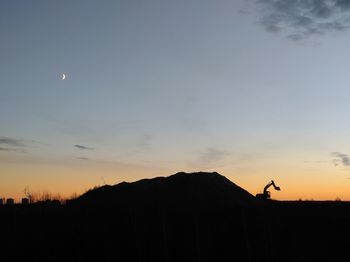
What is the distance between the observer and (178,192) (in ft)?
76.2

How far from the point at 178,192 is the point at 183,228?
2.33 meters

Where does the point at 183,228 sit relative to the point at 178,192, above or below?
below

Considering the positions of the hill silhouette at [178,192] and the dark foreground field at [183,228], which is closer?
the dark foreground field at [183,228]

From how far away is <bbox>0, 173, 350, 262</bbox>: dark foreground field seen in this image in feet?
68.5

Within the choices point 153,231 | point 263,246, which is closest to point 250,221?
point 263,246

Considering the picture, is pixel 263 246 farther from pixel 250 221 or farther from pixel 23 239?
pixel 23 239

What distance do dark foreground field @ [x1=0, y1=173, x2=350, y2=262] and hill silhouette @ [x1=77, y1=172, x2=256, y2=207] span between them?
5 cm

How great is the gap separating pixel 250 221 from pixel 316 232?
10.1 ft

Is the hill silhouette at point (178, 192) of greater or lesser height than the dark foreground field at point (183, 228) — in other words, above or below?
above

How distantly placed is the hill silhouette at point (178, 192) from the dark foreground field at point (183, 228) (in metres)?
0.05

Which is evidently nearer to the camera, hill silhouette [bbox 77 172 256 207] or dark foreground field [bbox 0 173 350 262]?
dark foreground field [bbox 0 173 350 262]

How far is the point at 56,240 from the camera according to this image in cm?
2336

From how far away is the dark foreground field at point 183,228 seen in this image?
20891 mm

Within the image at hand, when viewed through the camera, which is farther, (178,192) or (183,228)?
(178,192)
